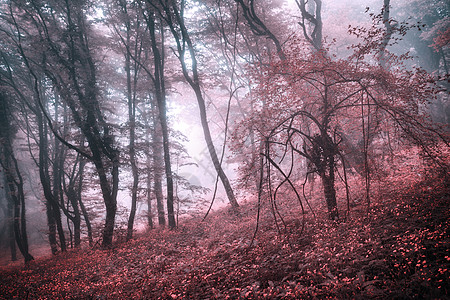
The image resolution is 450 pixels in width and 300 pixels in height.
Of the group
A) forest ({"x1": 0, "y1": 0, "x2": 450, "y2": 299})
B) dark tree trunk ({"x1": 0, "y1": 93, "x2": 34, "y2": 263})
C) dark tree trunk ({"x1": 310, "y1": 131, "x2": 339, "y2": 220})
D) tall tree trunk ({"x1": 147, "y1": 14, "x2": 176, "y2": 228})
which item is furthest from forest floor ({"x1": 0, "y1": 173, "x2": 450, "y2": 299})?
dark tree trunk ({"x1": 0, "y1": 93, "x2": 34, "y2": 263})

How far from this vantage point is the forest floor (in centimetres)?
296

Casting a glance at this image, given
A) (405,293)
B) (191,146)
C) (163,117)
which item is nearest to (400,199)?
(405,293)

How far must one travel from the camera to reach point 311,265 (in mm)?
3668

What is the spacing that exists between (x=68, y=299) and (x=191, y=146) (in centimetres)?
4726

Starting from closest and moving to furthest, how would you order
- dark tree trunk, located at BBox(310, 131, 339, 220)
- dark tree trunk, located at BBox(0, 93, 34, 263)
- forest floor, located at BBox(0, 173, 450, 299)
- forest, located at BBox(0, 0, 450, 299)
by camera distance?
forest floor, located at BBox(0, 173, 450, 299) < forest, located at BBox(0, 0, 450, 299) < dark tree trunk, located at BBox(310, 131, 339, 220) < dark tree trunk, located at BBox(0, 93, 34, 263)

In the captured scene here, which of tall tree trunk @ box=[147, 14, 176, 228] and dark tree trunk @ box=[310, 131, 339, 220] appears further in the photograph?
tall tree trunk @ box=[147, 14, 176, 228]

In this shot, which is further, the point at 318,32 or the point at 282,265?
the point at 318,32

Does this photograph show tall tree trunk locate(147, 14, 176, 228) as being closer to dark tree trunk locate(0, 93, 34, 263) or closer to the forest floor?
the forest floor

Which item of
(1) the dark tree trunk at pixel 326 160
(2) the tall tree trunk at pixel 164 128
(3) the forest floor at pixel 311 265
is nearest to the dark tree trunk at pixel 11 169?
(3) the forest floor at pixel 311 265

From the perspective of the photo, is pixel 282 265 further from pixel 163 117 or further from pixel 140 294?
pixel 163 117

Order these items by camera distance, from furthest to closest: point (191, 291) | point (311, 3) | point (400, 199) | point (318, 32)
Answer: point (311, 3), point (318, 32), point (400, 199), point (191, 291)

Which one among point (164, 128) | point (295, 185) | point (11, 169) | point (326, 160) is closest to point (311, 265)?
point (326, 160)

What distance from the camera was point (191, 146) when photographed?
5169cm

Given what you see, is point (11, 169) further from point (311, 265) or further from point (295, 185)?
point (311, 265)
